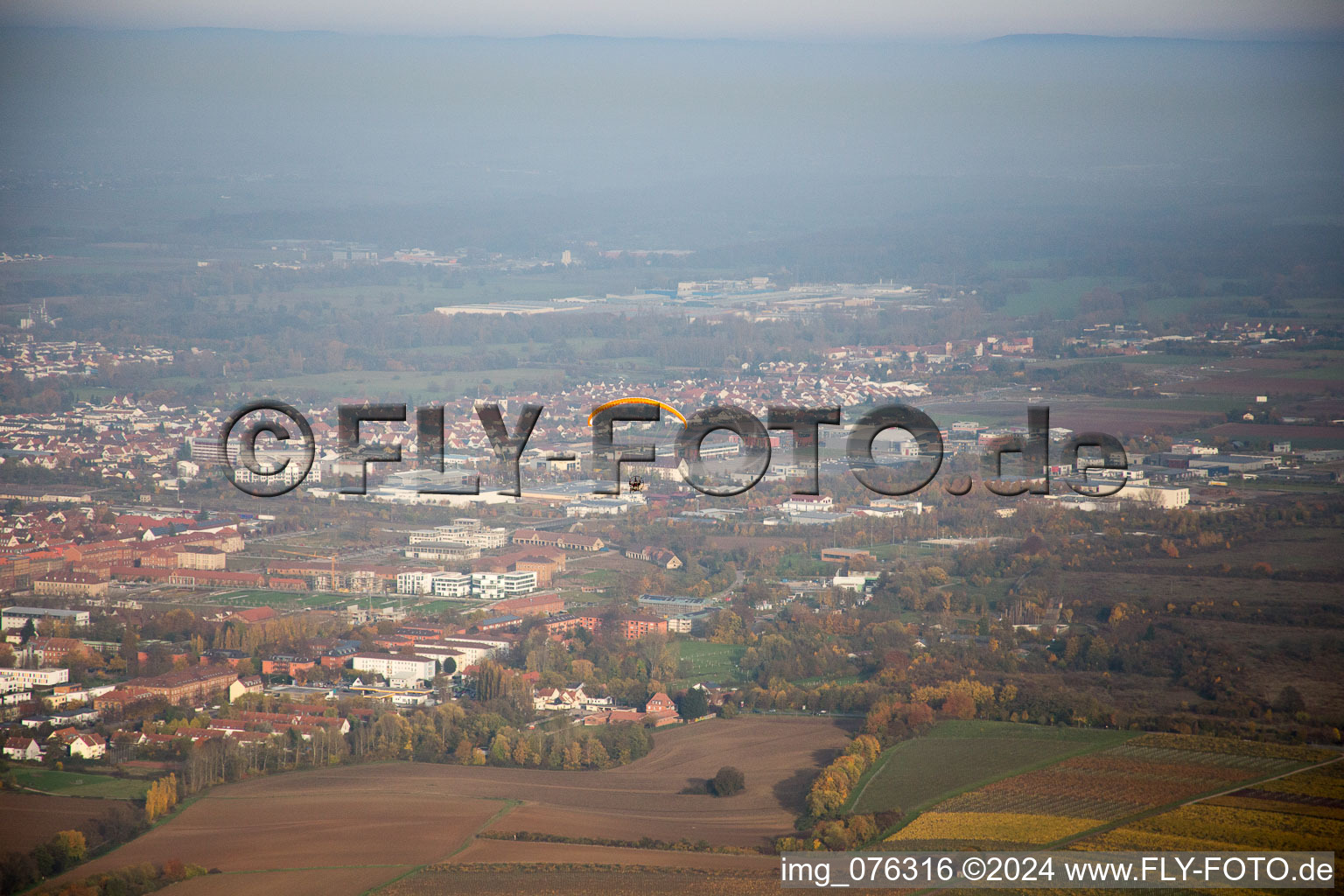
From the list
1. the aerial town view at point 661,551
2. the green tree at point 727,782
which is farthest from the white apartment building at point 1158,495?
the green tree at point 727,782

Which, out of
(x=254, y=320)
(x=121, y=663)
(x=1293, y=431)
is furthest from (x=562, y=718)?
(x=254, y=320)

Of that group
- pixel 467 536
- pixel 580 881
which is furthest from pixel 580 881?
pixel 467 536

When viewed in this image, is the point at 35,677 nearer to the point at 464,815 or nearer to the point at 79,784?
the point at 79,784

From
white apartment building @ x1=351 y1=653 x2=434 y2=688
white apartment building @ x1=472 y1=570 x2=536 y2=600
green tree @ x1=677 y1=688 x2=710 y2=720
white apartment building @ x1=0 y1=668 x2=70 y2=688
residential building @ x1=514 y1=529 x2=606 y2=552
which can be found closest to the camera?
green tree @ x1=677 y1=688 x2=710 y2=720

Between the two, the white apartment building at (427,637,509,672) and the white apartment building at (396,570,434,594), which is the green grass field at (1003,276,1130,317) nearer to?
the white apartment building at (396,570,434,594)

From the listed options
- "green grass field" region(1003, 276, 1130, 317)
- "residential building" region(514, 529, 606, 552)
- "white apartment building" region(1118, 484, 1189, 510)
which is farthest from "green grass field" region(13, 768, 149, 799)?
"green grass field" region(1003, 276, 1130, 317)

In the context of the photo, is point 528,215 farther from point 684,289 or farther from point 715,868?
point 715,868
